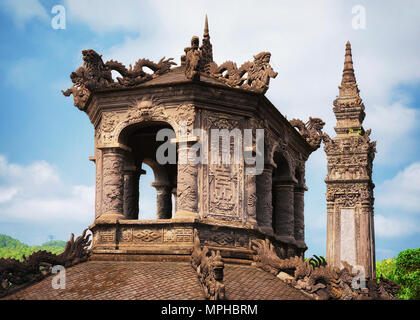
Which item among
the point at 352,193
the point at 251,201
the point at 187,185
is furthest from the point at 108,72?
Result: the point at 352,193

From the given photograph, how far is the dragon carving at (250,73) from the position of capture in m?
17.7

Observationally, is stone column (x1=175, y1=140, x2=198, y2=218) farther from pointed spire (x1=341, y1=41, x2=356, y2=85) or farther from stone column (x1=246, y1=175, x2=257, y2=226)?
pointed spire (x1=341, y1=41, x2=356, y2=85)

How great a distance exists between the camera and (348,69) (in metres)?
37.6

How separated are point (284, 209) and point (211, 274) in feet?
25.2

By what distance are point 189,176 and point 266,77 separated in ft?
11.1

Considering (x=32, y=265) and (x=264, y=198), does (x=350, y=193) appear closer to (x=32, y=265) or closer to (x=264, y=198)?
(x=264, y=198)

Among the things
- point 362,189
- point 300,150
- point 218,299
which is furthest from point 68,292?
point 362,189

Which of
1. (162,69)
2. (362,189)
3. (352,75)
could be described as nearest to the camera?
(162,69)

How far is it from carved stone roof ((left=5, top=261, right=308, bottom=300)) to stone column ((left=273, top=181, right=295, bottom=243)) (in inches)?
186

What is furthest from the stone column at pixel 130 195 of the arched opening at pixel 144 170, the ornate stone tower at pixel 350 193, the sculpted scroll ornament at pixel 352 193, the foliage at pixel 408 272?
the foliage at pixel 408 272

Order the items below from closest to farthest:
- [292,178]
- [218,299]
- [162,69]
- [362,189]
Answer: [218,299]
[162,69]
[292,178]
[362,189]

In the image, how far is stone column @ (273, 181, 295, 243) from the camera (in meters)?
21.2
